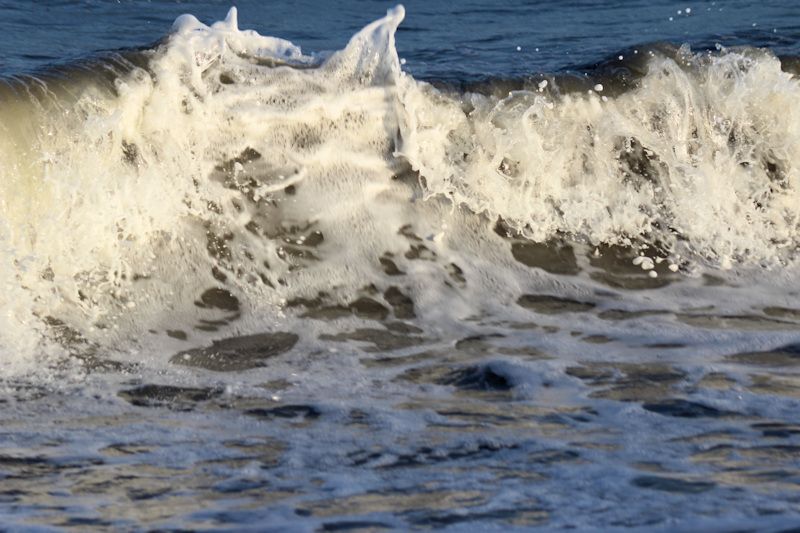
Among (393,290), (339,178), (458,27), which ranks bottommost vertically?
(393,290)

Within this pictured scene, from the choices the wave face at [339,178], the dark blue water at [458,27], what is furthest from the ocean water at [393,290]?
the dark blue water at [458,27]

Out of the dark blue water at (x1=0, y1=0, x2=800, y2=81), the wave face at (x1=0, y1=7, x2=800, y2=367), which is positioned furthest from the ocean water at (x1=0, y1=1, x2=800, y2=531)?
the dark blue water at (x1=0, y1=0, x2=800, y2=81)

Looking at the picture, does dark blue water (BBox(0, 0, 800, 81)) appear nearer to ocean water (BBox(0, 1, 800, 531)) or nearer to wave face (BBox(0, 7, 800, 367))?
ocean water (BBox(0, 1, 800, 531))

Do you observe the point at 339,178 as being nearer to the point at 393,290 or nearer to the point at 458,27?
the point at 393,290

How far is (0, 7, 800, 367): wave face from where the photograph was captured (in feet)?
18.8

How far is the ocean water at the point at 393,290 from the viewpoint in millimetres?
3662

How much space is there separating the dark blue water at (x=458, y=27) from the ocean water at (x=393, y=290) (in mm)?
531

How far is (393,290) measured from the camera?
19.9 feet

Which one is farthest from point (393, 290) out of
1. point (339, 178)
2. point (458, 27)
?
point (458, 27)

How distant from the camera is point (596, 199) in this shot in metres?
6.90

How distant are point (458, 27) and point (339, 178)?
4.37 metres

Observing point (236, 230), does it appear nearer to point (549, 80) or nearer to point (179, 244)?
point (179, 244)

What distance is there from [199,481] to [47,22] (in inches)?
288

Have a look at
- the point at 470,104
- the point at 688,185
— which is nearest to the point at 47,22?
the point at 470,104
